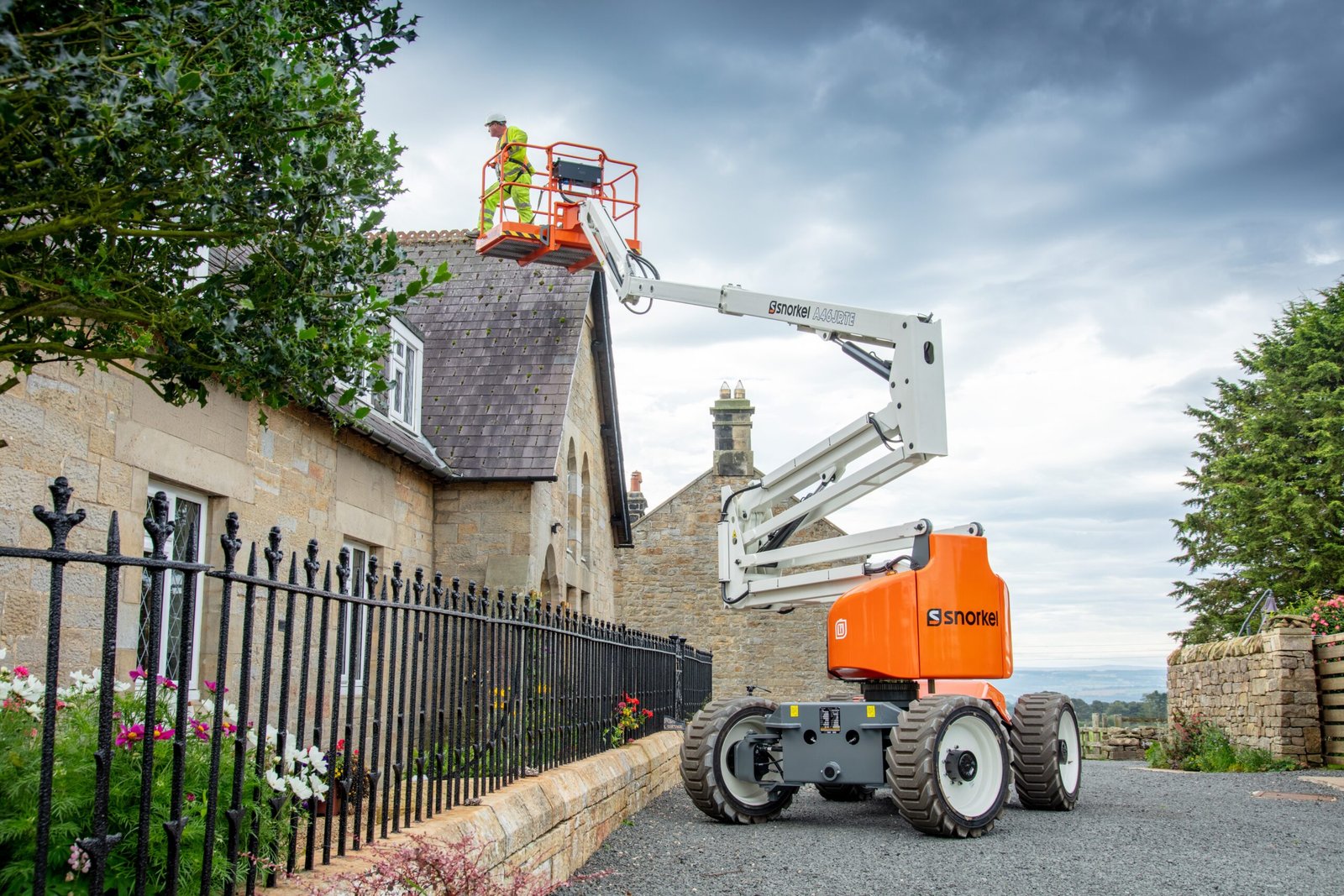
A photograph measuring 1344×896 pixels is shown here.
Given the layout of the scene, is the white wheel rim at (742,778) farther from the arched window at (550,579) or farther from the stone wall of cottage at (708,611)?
the stone wall of cottage at (708,611)

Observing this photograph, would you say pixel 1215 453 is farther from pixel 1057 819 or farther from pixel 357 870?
pixel 357 870

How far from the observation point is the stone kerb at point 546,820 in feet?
16.2

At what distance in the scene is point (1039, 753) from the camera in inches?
392

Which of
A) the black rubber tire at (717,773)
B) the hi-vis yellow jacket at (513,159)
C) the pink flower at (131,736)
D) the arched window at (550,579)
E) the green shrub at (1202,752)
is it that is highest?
the hi-vis yellow jacket at (513,159)

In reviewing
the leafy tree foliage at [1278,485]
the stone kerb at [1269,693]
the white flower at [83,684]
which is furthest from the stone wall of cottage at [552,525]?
the leafy tree foliage at [1278,485]

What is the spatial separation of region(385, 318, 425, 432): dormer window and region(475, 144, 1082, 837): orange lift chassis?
463cm

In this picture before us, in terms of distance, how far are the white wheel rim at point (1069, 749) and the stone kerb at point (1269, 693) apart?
22.3 feet

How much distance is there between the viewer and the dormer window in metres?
13.8

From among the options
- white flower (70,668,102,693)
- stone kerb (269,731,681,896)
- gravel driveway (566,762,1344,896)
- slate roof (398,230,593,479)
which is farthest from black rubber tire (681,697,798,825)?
white flower (70,668,102,693)

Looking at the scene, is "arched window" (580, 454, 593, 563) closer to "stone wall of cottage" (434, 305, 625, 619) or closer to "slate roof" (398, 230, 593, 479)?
"stone wall of cottage" (434, 305, 625, 619)

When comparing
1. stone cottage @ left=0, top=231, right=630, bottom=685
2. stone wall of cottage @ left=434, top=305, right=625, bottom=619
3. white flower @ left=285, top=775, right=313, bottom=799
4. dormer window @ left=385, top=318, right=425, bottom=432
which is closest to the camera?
white flower @ left=285, top=775, right=313, bottom=799

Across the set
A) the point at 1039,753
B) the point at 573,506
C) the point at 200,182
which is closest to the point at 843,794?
the point at 1039,753

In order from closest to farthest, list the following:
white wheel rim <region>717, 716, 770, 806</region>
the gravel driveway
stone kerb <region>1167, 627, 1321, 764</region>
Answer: the gravel driveway, white wheel rim <region>717, 716, 770, 806</region>, stone kerb <region>1167, 627, 1321, 764</region>

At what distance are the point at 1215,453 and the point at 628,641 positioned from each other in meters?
25.3
